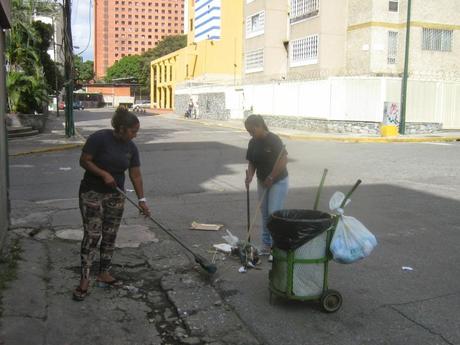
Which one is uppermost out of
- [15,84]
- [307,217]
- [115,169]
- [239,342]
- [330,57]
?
[330,57]

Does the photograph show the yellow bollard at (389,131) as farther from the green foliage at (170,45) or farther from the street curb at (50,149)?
the green foliage at (170,45)

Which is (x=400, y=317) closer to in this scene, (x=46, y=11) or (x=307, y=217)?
(x=307, y=217)

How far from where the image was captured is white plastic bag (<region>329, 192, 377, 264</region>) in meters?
4.27

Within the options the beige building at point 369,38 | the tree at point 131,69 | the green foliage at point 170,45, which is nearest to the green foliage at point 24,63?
the beige building at point 369,38

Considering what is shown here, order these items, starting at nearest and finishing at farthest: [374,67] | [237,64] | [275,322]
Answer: [275,322], [374,67], [237,64]

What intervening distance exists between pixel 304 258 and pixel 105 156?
6.08 feet

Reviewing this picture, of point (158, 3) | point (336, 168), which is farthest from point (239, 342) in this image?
point (158, 3)

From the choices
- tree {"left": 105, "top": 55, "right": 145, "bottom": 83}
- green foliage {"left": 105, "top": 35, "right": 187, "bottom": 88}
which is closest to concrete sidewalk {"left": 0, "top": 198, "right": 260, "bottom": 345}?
green foliage {"left": 105, "top": 35, "right": 187, "bottom": 88}

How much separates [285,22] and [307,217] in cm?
3887

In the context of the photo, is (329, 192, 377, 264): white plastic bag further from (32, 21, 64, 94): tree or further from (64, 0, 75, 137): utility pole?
(32, 21, 64, 94): tree

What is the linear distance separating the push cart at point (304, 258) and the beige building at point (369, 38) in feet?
85.5

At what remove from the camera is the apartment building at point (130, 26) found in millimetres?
154250

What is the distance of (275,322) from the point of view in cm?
432

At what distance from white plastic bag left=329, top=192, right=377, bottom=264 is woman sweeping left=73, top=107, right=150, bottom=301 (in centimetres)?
183
